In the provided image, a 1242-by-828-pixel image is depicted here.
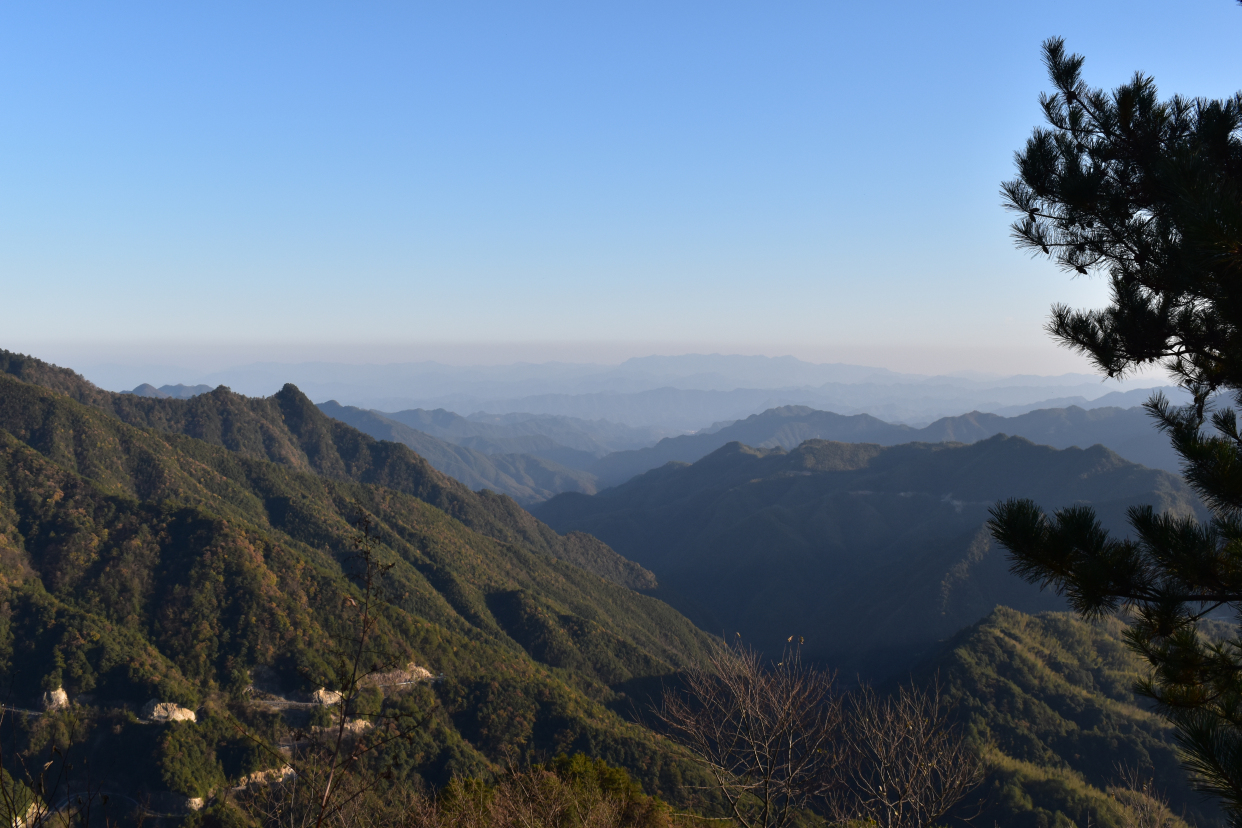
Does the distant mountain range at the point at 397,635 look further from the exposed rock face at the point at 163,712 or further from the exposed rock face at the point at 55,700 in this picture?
the exposed rock face at the point at 55,700

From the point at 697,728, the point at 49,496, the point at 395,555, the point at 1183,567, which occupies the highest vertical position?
the point at 1183,567

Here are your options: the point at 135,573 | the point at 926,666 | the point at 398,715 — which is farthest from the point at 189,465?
the point at 398,715

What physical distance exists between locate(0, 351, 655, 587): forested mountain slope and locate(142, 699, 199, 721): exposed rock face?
11101 centimetres

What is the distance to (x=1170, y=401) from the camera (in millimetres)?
10383

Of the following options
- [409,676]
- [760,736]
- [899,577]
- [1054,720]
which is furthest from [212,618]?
[899,577]

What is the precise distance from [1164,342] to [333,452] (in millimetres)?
193835

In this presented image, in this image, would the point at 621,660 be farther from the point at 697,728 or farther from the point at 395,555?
the point at 697,728

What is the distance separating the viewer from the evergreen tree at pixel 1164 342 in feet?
25.2

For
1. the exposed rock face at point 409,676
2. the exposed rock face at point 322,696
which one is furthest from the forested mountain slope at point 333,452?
the exposed rock face at point 322,696

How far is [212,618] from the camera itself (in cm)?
6875

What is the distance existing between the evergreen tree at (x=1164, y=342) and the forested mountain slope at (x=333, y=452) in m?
166

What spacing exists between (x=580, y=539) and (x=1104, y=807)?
5620 inches

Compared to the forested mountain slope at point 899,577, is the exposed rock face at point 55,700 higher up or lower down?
higher up

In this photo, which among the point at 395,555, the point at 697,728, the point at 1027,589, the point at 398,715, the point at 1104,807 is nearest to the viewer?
the point at 398,715
